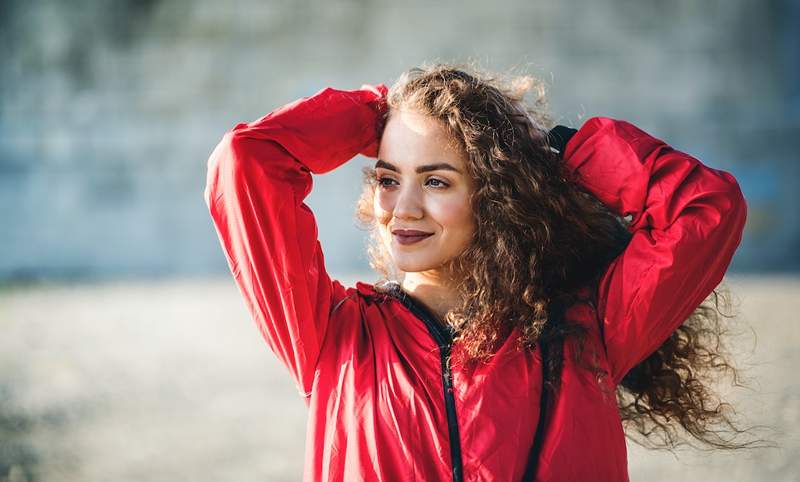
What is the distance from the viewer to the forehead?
1779 millimetres

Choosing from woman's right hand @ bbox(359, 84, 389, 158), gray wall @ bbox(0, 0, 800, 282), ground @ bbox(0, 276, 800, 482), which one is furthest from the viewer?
gray wall @ bbox(0, 0, 800, 282)

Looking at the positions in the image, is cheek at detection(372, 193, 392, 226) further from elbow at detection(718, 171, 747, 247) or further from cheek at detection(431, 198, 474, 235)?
elbow at detection(718, 171, 747, 247)

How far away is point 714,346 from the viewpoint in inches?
84.3

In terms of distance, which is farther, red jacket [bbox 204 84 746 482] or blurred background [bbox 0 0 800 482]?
blurred background [bbox 0 0 800 482]

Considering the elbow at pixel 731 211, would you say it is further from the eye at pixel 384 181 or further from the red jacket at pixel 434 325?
the eye at pixel 384 181

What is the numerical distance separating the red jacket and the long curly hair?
0.20ft

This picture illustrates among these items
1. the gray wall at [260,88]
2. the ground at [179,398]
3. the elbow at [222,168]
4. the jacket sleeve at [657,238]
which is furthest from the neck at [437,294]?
the gray wall at [260,88]

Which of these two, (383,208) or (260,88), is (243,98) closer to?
(260,88)

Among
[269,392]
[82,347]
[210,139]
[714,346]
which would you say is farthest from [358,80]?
[714,346]

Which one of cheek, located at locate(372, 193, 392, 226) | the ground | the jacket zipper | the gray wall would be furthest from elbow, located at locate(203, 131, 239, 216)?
the gray wall

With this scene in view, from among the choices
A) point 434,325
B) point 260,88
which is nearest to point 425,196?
point 434,325

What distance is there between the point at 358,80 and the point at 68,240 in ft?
16.1

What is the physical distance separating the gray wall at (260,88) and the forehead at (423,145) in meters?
10.1

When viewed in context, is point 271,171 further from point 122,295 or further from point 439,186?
point 122,295
